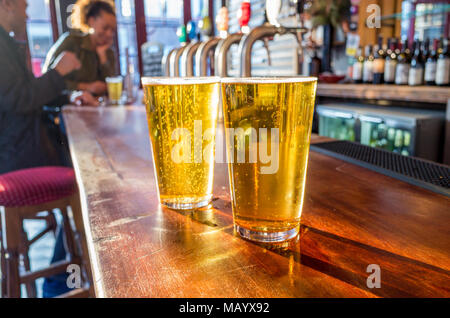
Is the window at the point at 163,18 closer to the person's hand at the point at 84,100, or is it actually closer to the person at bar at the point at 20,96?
the person's hand at the point at 84,100

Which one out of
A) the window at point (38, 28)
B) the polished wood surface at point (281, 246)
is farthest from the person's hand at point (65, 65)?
the window at point (38, 28)

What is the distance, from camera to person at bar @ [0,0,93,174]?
202 cm

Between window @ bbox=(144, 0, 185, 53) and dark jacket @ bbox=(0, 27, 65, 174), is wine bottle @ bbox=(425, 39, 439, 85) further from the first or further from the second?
window @ bbox=(144, 0, 185, 53)

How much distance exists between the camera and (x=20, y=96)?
2.05m

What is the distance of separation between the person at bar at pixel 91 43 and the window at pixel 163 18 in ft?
Result: 10.1

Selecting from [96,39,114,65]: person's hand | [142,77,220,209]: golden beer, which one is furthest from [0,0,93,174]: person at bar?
[142,77,220,209]: golden beer

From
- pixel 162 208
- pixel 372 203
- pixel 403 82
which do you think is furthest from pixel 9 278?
pixel 403 82

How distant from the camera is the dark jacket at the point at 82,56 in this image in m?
3.36

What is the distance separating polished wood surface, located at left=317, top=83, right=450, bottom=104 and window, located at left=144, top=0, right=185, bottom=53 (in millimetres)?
4078

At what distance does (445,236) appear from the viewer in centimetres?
46

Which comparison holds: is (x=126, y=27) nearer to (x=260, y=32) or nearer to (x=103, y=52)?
(x=103, y=52)

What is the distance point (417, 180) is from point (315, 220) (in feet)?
→ 1.05

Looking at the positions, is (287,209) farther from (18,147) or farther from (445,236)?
(18,147)

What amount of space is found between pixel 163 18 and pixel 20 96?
17.5 feet
